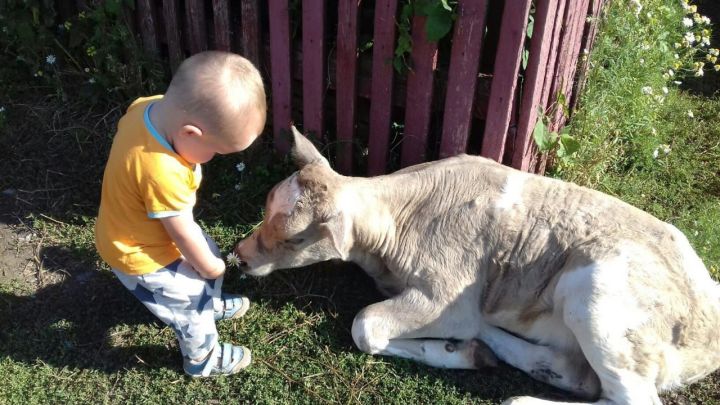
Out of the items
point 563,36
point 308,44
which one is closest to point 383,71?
point 308,44

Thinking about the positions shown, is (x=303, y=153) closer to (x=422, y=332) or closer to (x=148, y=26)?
(x=422, y=332)

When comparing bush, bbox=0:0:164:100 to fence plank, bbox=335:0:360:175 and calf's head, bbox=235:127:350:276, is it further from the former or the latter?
calf's head, bbox=235:127:350:276

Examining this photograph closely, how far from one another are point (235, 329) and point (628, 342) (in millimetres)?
2497

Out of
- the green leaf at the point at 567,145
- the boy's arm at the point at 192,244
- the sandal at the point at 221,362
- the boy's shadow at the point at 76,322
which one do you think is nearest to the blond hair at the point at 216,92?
the boy's arm at the point at 192,244

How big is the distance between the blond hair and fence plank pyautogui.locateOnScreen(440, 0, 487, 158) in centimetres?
166

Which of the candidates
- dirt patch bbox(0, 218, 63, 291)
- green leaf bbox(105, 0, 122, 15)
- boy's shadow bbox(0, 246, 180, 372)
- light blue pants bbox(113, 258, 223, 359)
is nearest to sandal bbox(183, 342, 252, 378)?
light blue pants bbox(113, 258, 223, 359)

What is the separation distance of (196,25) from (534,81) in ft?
9.58

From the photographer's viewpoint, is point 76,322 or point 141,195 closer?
point 141,195

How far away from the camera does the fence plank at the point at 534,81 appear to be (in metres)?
4.37

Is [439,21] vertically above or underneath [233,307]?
above

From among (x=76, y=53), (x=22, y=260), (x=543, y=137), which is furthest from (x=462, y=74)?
(x=76, y=53)

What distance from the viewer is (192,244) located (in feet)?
11.9

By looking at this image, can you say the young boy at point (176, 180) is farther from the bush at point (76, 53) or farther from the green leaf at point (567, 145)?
A: the green leaf at point (567, 145)

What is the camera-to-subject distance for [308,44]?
5105mm
